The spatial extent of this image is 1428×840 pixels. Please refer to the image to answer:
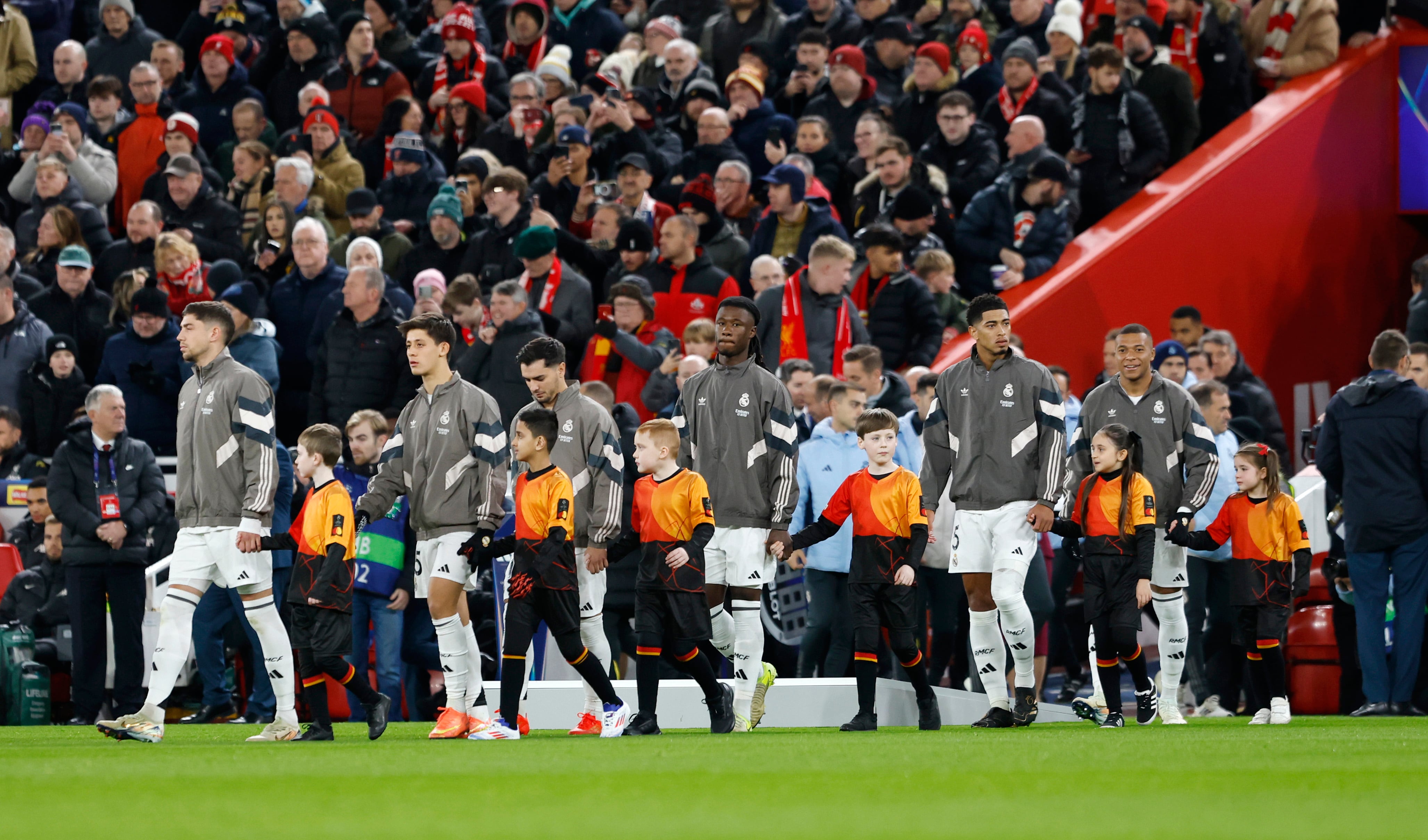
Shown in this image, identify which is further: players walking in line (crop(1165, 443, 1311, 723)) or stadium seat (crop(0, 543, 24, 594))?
stadium seat (crop(0, 543, 24, 594))

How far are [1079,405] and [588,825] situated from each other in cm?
867

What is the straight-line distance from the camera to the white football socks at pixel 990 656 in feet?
33.2

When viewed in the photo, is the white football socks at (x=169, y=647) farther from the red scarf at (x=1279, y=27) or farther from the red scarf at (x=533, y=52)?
the red scarf at (x=1279, y=27)

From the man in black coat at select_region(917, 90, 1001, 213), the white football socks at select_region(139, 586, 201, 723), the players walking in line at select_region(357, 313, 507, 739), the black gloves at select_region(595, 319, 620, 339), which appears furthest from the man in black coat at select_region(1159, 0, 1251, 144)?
the white football socks at select_region(139, 586, 201, 723)

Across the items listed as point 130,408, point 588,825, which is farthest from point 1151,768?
point 130,408

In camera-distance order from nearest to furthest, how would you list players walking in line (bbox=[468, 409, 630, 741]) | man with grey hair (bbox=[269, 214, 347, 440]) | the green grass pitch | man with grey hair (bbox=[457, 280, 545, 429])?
the green grass pitch < players walking in line (bbox=[468, 409, 630, 741]) < man with grey hair (bbox=[457, 280, 545, 429]) < man with grey hair (bbox=[269, 214, 347, 440])

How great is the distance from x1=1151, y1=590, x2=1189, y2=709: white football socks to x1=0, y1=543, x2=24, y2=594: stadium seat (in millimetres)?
8041

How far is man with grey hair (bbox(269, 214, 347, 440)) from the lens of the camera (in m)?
14.6

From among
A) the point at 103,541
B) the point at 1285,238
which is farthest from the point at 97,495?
the point at 1285,238

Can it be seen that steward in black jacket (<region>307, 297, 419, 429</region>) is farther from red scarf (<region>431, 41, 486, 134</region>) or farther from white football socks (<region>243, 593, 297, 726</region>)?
red scarf (<region>431, 41, 486, 134</region>)

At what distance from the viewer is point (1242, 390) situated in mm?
14141

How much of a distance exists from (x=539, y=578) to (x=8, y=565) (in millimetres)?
5974

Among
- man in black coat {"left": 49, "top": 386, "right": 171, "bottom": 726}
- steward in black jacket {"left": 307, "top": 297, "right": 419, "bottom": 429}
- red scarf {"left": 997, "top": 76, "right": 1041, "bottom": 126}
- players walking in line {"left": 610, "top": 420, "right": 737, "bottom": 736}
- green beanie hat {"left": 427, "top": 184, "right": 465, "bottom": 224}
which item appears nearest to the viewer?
players walking in line {"left": 610, "top": 420, "right": 737, "bottom": 736}

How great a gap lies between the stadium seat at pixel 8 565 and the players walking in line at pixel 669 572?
5725mm
